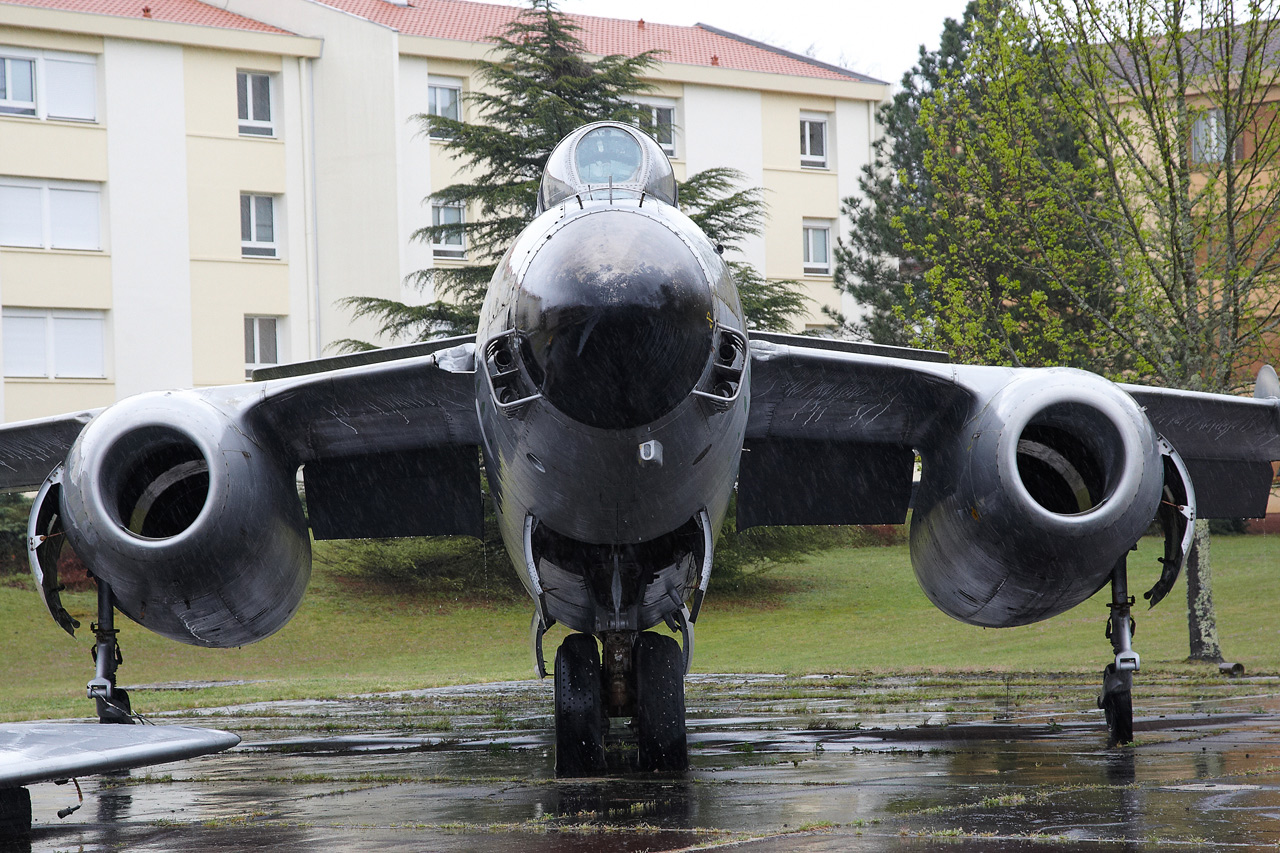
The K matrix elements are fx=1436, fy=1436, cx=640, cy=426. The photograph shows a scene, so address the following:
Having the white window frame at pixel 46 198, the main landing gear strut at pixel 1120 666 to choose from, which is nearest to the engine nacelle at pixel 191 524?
the main landing gear strut at pixel 1120 666

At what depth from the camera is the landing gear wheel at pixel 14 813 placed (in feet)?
22.0

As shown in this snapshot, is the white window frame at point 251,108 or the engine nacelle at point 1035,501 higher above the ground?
the white window frame at point 251,108

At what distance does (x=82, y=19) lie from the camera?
103 ft

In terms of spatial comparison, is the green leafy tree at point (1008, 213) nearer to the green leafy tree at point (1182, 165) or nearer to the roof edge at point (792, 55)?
the green leafy tree at point (1182, 165)

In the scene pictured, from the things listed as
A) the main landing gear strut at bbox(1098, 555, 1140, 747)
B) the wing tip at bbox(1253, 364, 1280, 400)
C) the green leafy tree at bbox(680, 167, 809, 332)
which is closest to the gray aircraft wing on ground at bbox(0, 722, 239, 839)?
the main landing gear strut at bbox(1098, 555, 1140, 747)

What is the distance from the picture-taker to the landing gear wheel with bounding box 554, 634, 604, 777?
8164mm

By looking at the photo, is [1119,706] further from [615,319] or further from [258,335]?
[258,335]

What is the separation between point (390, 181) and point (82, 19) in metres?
7.43

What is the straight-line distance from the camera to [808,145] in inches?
1582

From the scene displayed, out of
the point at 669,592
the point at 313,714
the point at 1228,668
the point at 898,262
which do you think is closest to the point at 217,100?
the point at 898,262

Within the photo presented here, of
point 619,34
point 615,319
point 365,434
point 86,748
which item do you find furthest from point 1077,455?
point 619,34

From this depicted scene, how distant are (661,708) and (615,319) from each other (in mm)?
3321

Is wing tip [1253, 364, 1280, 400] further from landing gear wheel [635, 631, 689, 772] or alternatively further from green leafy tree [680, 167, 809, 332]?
green leafy tree [680, 167, 809, 332]

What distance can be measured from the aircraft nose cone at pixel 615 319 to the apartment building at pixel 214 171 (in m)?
23.8
